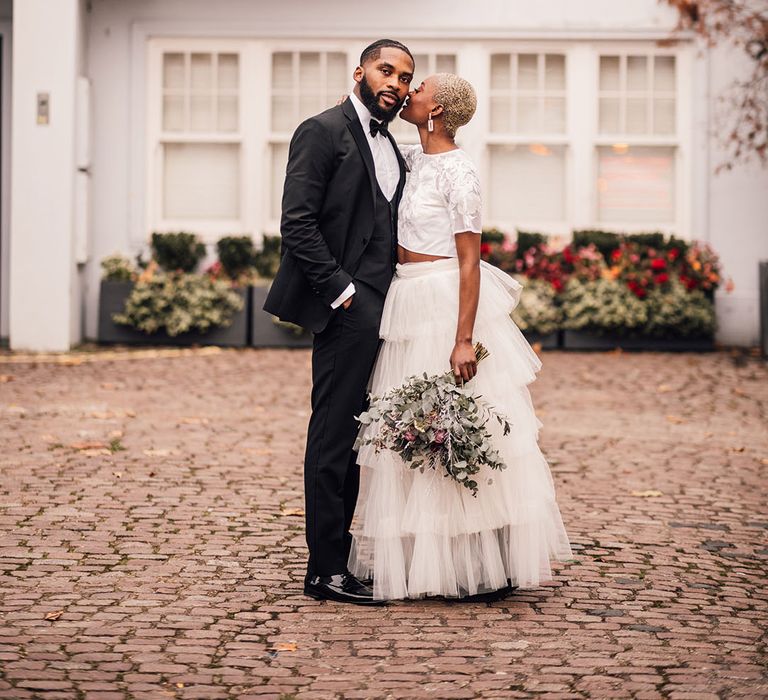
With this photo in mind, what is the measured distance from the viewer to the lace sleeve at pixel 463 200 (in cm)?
487

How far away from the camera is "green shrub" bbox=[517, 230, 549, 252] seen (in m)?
13.9

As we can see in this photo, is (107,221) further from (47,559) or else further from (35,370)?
(47,559)

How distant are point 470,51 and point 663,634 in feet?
34.9

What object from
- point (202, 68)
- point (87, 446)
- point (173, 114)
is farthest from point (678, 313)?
point (87, 446)

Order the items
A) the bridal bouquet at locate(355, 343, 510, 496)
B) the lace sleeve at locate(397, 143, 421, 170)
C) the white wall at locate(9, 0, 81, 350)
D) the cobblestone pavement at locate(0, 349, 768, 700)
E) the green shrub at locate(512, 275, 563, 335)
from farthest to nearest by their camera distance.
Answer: the green shrub at locate(512, 275, 563, 335)
the white wall at locate(9, 0, 81, 350)
the lace sleeve at locate(397, 143, 421, 170)
the bridal bouquet at locate(355, 343, 510, 496)
the cobblestone pavement at locate(0, 349, 768, 700)

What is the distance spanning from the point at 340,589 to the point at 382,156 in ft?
5.53

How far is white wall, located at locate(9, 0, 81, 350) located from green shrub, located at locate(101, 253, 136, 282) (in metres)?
0.63

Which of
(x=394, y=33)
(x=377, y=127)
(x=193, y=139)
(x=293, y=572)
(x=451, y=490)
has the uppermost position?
(x=394, y=33)

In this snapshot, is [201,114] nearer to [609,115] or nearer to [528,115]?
[528,115]

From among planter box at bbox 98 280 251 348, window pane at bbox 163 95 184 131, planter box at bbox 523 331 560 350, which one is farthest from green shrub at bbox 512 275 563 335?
window pane at bbox 163 95 184 131

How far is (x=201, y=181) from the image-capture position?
14.6m

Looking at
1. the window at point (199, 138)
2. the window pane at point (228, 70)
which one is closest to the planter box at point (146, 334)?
the window at point (199, 138)

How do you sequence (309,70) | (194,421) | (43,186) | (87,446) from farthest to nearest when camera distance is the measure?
(309,70), (43,186), (194,421), (87,446)

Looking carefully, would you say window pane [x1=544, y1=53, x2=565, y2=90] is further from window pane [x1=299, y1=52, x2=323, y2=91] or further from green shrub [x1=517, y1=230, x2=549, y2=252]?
window pane [x1=299, y1=52, x2=323, y2=91]
